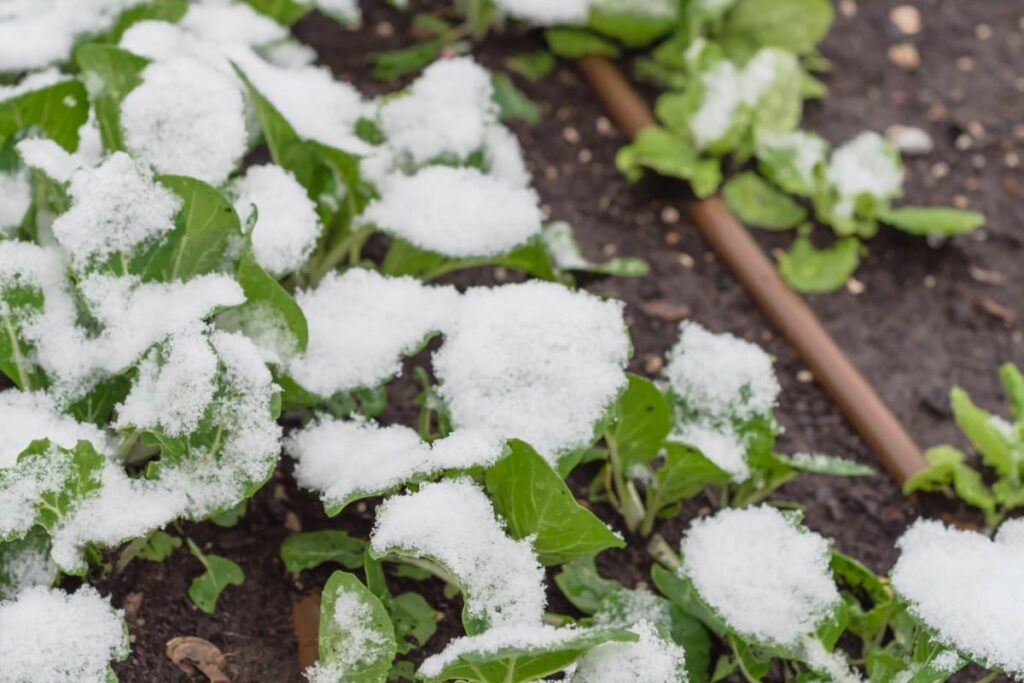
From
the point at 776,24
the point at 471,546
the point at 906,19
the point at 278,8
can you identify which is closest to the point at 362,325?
the point at 471,546

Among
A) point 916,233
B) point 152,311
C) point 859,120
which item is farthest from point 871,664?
point 859,120

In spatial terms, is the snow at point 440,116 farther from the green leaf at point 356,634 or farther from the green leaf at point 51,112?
the green leaf at point 356,634

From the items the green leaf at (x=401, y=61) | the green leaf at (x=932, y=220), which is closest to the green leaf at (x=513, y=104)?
the green leaf at (x=401, y=61)

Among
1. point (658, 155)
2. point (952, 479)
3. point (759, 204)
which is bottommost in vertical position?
point (952, 479)

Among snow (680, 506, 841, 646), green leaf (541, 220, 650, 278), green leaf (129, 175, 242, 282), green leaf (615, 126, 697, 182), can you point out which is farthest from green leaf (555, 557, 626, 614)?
green leaf (615, 126, 697, 182)

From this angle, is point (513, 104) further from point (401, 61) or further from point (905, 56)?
point (905, 56)

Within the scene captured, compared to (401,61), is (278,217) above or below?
above

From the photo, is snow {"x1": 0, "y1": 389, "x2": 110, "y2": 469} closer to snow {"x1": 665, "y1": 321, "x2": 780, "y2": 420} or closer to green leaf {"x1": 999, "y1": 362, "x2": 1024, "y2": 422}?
snow {"x1": 665, "y1": 321, "x2": 780, "y2": 420}
